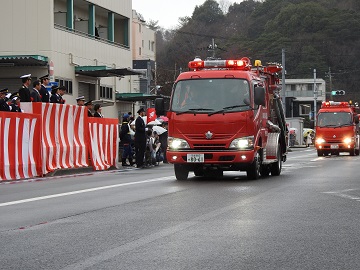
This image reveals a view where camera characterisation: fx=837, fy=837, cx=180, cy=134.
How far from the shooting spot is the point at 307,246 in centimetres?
797

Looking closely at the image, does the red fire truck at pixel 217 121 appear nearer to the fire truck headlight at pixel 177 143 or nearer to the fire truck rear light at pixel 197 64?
the fire truck headlight at pixel 177 143

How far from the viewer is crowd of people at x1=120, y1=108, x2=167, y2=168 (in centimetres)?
2755

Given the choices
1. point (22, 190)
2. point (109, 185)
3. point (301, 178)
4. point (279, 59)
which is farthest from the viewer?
point (279, 59)

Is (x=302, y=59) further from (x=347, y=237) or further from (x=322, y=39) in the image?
(x=347, y=237)

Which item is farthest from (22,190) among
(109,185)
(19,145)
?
(19,145)

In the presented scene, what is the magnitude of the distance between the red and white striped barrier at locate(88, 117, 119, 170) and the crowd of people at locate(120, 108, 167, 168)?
4.32 ft

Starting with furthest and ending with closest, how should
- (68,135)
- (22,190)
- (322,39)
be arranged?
(322,39), (68,135), (22,190)

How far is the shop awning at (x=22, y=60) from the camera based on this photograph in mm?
32875

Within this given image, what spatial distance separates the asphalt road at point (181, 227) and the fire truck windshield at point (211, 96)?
217 cm

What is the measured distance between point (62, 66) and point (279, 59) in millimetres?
63095

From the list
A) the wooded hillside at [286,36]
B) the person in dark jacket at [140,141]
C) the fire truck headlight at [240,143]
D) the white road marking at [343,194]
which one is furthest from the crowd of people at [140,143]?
the wooded hillside at [286,36]

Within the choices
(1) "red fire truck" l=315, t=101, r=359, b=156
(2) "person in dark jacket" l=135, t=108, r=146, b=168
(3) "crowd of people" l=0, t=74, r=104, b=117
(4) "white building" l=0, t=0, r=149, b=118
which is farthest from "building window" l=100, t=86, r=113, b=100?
(3) "crowd of people" l=0, t=74, r=104, b=117

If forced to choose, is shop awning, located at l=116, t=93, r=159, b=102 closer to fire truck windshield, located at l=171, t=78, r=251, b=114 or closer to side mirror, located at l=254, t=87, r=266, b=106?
fire truck windshield, located at l=171, t=78, r=251, b=114

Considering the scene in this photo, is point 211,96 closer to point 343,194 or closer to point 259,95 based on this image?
point 259,95
